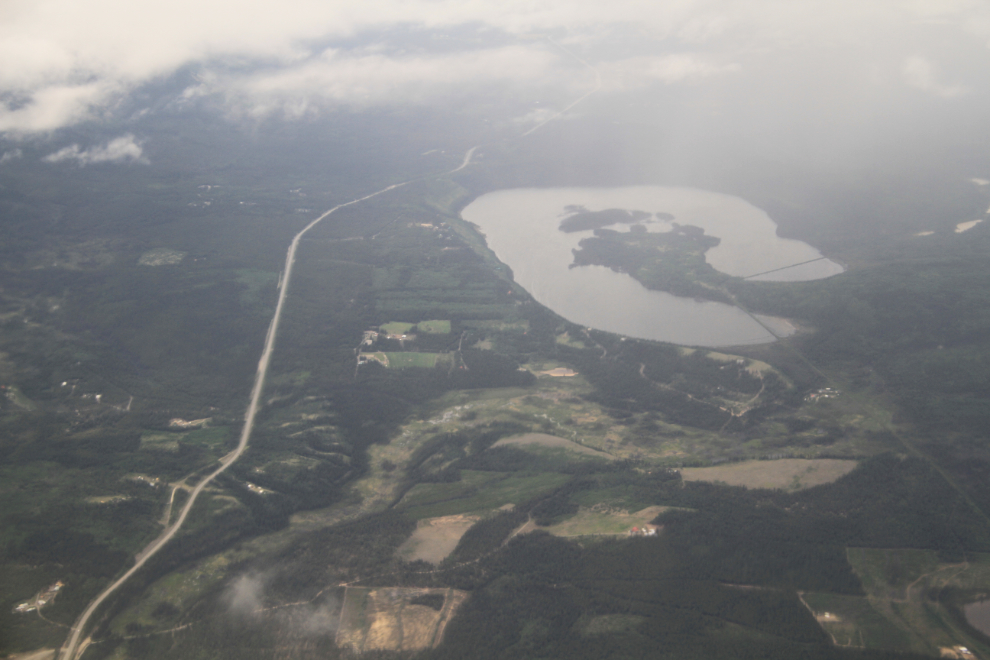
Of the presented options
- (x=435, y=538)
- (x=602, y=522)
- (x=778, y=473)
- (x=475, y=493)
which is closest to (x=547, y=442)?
(x=475, y=493)

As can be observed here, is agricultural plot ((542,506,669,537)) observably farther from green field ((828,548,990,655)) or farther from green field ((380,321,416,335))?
green field ((380,321,416,335))

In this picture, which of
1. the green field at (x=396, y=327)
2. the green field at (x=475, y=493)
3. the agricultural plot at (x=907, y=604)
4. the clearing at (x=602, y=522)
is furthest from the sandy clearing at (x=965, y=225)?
the green field at (x=396, y=327)

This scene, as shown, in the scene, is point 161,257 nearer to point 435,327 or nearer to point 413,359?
point 435,327

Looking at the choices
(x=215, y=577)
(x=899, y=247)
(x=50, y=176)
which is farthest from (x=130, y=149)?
(x=899, y=247)

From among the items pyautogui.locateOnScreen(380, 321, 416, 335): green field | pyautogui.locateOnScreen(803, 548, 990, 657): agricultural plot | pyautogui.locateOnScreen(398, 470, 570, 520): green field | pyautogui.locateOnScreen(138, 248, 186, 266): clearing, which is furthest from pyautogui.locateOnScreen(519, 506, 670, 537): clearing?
pyautogui.locateOnScreen(138, 248, 186, 266): clearing

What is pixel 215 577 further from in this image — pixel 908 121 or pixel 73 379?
pixel 908 121

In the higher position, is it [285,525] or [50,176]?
[50,176]

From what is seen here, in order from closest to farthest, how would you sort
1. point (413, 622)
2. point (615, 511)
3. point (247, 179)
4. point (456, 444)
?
point (413, 622) < point (615, 511) < point (456, 444) < point (247, 179)
